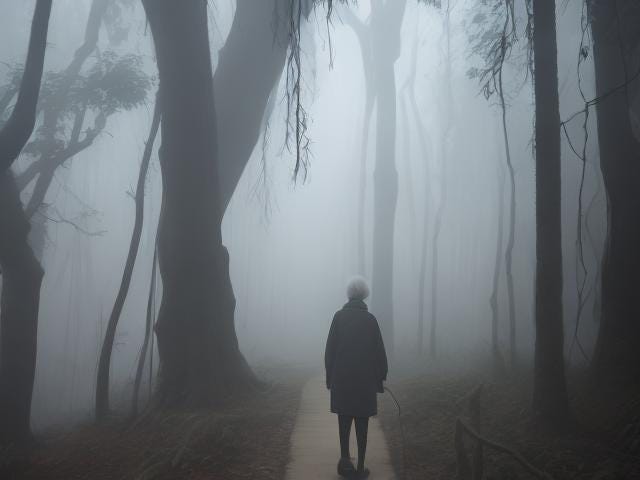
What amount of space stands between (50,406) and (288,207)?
4516 cm

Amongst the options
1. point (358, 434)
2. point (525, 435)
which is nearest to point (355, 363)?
point (358, 434)

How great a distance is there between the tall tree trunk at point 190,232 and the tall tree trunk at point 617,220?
19.3 ft

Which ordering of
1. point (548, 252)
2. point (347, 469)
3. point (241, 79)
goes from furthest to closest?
point (241, 79), point (548, 252), point (347, 469)

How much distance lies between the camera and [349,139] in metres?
38.9

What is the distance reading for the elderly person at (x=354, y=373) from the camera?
14.5 feet

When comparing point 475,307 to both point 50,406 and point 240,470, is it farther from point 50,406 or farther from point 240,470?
point 240,470

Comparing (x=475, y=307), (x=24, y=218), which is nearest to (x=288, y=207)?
(x=475, y=307)

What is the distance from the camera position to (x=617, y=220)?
698 centimetres

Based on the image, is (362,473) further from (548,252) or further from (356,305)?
(548,252)

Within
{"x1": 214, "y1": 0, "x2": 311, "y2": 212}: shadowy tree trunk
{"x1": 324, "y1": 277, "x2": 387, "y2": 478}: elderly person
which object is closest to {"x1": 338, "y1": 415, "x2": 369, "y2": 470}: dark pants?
{"x1": 324, "y1": 277, "x2": 387, "y2": 478}: elderly person

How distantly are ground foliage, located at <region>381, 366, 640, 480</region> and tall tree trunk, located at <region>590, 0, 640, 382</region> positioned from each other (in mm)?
596

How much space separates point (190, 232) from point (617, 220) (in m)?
7.00

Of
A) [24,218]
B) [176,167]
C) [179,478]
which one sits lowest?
[179,478]

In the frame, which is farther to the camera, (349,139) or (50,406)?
(349,139)
